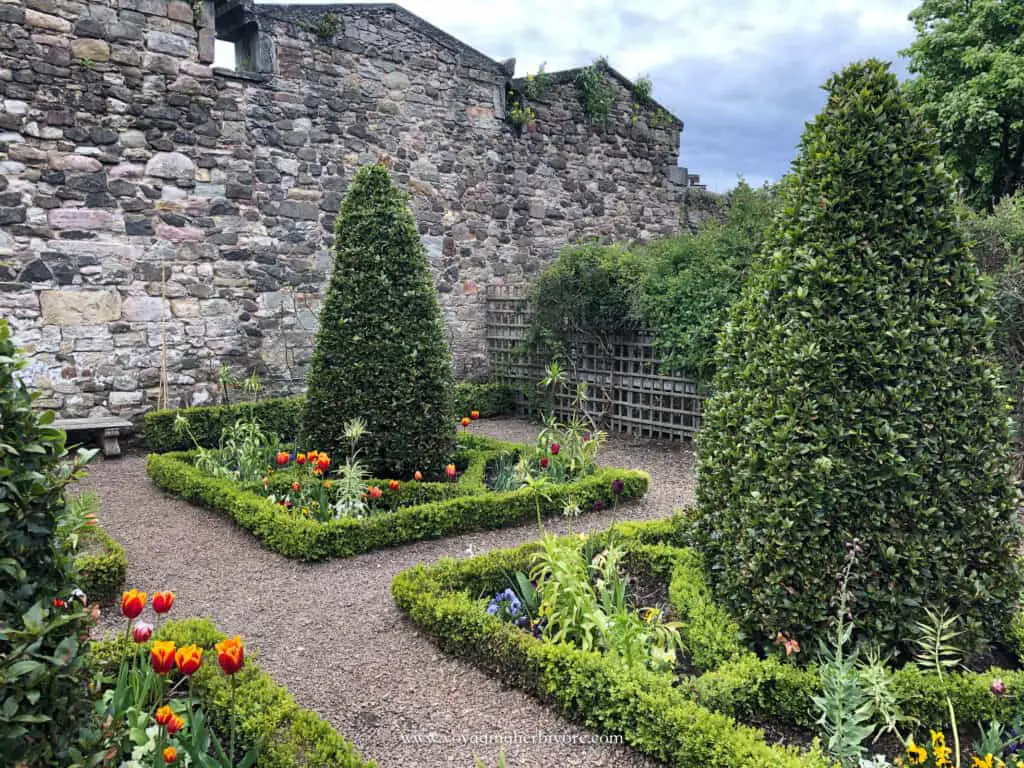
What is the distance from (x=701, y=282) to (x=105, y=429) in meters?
6.07

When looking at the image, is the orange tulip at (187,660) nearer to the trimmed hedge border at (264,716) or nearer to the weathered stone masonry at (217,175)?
the trimmed hedge border at (264,716)

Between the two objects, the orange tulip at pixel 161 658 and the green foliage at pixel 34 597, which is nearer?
the green foliage at pixel 34 597

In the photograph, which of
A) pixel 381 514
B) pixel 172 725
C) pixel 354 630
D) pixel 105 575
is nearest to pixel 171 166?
pixel 381 514

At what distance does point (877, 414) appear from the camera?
2785 mm

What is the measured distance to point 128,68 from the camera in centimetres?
746

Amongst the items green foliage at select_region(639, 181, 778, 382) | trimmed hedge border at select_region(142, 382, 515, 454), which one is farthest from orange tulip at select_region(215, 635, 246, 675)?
green foliage at select_region(639, 181, 778, 382)

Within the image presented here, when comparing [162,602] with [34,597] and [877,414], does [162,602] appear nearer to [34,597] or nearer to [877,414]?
[34,597]

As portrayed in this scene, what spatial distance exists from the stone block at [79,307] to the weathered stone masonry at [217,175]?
0.06 ft

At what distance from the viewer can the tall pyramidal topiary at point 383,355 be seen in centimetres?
583

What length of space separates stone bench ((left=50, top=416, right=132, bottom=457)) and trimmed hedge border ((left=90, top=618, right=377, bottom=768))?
15.9 feet

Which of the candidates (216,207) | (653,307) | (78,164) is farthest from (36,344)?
(653,307)

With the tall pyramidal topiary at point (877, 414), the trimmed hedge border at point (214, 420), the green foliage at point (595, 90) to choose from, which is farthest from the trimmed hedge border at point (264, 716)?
the green foliage at point (595, 90)

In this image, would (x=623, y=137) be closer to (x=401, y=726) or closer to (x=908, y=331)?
(x=908, y=331)

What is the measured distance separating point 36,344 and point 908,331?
7.39 meters
